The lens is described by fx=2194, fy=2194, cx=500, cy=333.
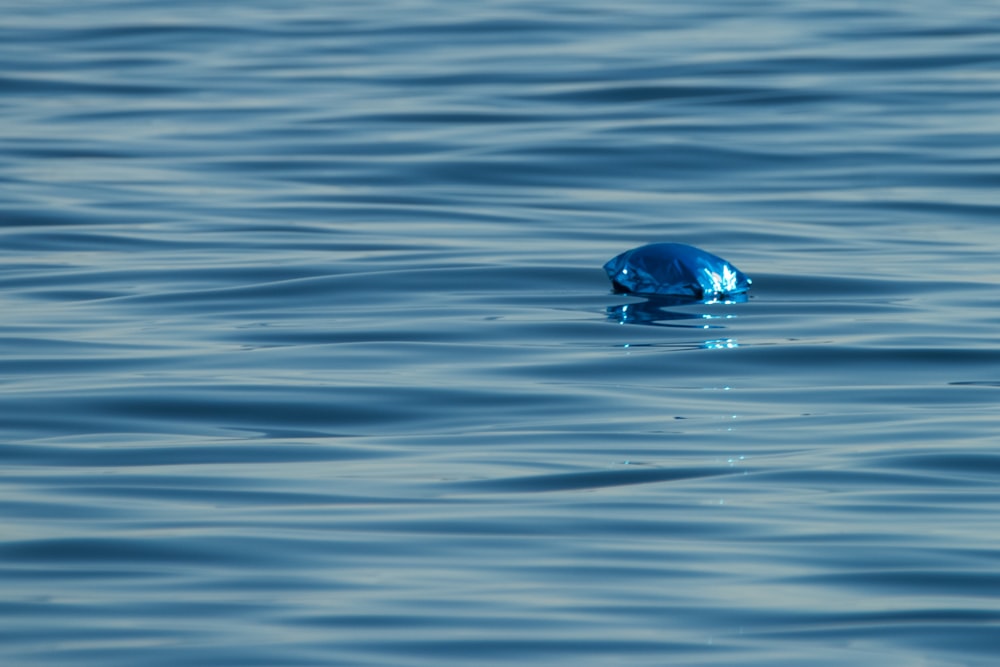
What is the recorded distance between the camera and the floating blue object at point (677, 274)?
7145 mm

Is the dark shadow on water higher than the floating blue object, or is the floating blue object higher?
the floating blue object

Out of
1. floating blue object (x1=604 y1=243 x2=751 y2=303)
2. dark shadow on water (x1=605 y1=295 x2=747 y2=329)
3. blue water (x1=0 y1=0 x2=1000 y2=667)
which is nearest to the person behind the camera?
blue water (x1=0 y1=0 x2=1000 y2=667)

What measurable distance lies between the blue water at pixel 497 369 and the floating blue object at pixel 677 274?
11cm

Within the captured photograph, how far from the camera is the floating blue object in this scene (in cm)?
714

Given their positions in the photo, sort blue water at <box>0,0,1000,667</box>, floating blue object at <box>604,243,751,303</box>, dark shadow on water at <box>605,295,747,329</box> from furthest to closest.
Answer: floating blue object at <box>604,243,751,303</box> < dark shadow on water at <box>605,295,747,329</box> < blue water at <box>0,0,1000,667</box>

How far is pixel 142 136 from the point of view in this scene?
38.1ft

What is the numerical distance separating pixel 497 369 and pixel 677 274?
4.17 feet

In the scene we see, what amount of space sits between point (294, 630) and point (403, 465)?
1352 millimetres

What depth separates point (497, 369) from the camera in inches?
239

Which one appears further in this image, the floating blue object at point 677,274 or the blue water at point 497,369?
the floating blue object at point 677,274

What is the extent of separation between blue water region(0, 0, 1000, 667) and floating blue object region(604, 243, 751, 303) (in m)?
0.11

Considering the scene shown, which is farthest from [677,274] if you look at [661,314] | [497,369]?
[497,369]

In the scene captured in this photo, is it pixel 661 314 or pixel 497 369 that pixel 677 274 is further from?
pixel 497 369

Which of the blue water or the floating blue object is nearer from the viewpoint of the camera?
the blue water
